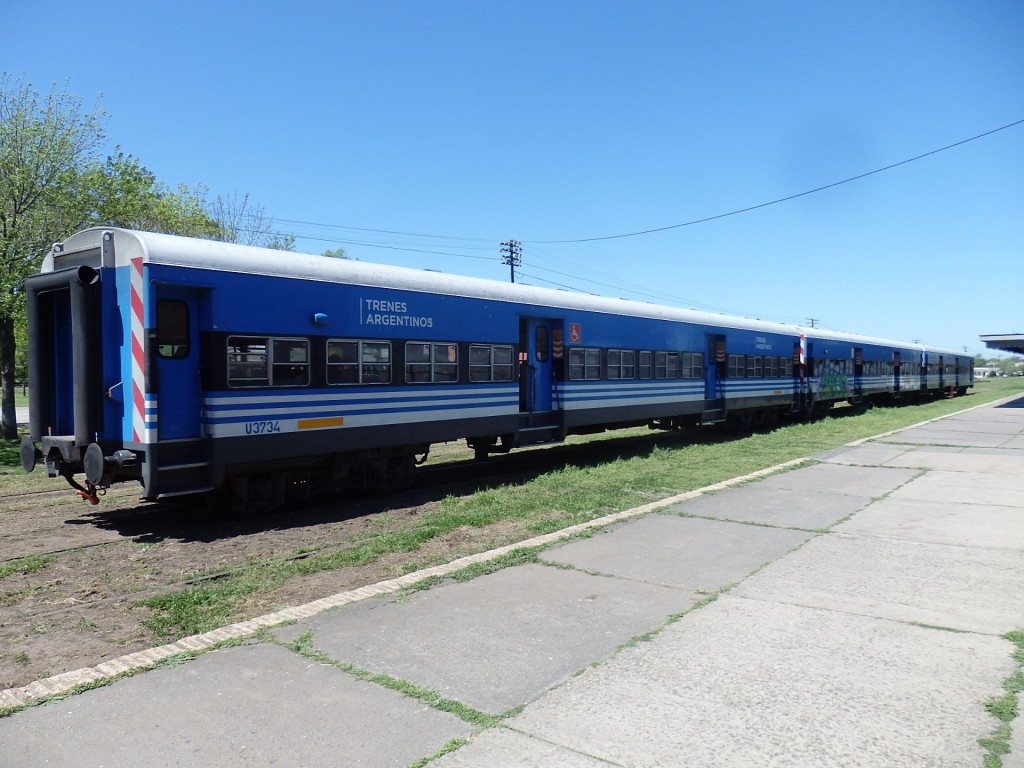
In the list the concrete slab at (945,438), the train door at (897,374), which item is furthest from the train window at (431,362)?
the train door at (897,374)

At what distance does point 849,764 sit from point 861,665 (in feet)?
4.23

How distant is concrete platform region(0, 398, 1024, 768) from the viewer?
3600 millimetres

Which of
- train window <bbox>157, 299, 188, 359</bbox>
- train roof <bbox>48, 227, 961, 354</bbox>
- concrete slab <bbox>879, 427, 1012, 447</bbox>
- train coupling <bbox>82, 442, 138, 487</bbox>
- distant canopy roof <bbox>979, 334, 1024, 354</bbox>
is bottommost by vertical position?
concrete slab <bbox>879, 427, 1012, 447</bbox>

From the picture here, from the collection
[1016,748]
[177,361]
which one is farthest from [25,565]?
[1016,748]

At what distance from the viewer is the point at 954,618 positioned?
5.48 meters

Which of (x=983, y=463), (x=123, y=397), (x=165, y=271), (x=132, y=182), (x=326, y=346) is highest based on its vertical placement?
(x=132, y=182)

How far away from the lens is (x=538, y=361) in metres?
14.0

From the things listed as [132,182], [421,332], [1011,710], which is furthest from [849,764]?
[132,182]

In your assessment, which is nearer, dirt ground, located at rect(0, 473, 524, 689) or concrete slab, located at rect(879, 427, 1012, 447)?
dirt ground, located at rect(0, 473, 524, 689)

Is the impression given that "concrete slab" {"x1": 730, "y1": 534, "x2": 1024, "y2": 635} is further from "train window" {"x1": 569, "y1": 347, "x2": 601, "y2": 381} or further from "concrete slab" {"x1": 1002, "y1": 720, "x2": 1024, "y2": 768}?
"train window" {"x1": 569, "y1": 347, "x2": 601, "y2": 381}

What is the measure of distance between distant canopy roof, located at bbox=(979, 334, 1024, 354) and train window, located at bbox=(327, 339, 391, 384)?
71.9 metres

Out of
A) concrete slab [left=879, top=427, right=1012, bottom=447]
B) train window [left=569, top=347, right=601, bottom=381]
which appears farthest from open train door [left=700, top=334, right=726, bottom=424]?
train window [left=569, top=347, right=601, bottom=381]

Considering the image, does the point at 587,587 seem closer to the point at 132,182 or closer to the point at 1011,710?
the point at 1011,710

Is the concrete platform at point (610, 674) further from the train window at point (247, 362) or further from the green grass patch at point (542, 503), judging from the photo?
the train window at point (247, 362)
